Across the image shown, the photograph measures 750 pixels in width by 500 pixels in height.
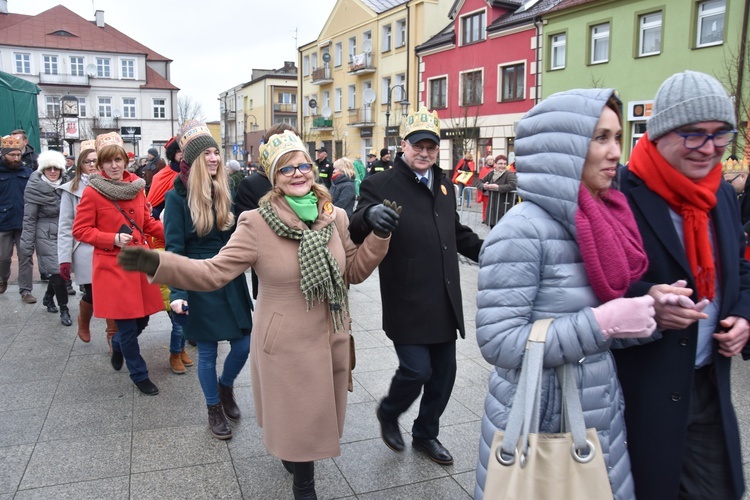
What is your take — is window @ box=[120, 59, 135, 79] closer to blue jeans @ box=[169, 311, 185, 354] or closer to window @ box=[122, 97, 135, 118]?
window @ box=[122, 97, 135, 118]

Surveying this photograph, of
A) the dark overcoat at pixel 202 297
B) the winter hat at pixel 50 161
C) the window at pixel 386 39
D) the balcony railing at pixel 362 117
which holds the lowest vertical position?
the dark overcoat at pixel 202 297

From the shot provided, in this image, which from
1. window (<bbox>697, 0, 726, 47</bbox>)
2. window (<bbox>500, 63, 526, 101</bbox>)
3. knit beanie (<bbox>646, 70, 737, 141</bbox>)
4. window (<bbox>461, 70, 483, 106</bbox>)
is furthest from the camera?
window (<bbox>461, 70, 483, 106</bbox>)

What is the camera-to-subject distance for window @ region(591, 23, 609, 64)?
2395 centimetres

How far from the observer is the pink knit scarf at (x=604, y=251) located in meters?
2.04

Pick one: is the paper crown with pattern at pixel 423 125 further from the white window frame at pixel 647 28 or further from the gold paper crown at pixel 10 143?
the white window frame at pixel 647 28

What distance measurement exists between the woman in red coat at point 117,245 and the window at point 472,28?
1105 inches

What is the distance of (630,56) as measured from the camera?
899 inches

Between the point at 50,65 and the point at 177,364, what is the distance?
66352 mm

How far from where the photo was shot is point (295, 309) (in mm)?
3096

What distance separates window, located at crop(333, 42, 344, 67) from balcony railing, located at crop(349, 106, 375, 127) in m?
4.05

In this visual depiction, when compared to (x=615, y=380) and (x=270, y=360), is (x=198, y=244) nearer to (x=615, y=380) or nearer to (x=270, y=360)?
(x=270, y=360)

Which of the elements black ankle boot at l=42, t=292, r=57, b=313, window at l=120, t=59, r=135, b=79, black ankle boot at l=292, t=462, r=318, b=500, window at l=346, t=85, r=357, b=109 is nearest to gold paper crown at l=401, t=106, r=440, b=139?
black ankle boot at l=292, t=462, r=318, b=500

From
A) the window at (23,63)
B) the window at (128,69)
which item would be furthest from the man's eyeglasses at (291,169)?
the window at (128,69)

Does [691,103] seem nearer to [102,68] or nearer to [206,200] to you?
[206,200]
